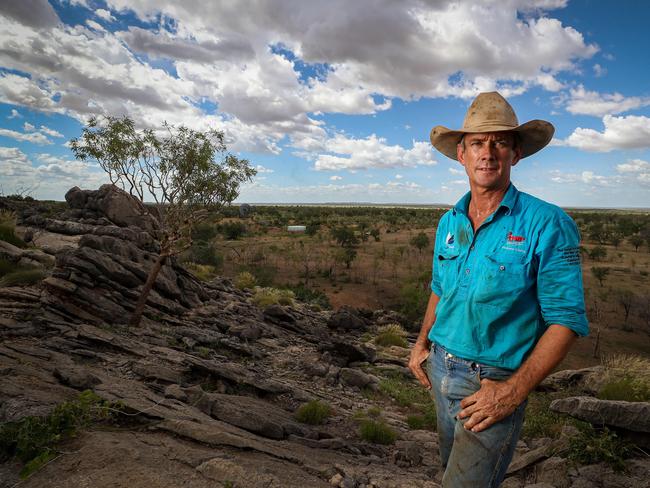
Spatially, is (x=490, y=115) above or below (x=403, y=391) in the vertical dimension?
above

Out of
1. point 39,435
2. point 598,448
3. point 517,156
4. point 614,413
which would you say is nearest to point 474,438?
point 517,156

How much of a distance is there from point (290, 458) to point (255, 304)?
53.4 feet

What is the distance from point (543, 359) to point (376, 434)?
21.6ft

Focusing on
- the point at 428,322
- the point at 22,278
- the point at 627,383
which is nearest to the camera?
the point at 428,322

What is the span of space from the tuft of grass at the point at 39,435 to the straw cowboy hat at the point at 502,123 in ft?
15.4

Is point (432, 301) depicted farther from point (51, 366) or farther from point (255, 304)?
point (255, 304)

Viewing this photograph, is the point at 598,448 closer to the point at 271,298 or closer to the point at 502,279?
the point at 502,279

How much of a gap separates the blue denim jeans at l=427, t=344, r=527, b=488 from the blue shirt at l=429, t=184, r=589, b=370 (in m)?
0.08

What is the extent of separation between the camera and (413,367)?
116 inches

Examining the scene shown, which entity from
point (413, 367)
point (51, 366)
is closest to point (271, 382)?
point (51, 366)

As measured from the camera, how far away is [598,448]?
5172 mm

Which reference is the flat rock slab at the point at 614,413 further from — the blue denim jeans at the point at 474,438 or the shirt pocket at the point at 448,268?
the shirt pocket at the point at 448,268

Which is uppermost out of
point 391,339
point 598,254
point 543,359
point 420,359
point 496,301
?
point 496,301

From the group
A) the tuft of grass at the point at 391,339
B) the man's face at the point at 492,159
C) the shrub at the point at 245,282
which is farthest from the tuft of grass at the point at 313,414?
Answer: the shrub at the point at 245,282
